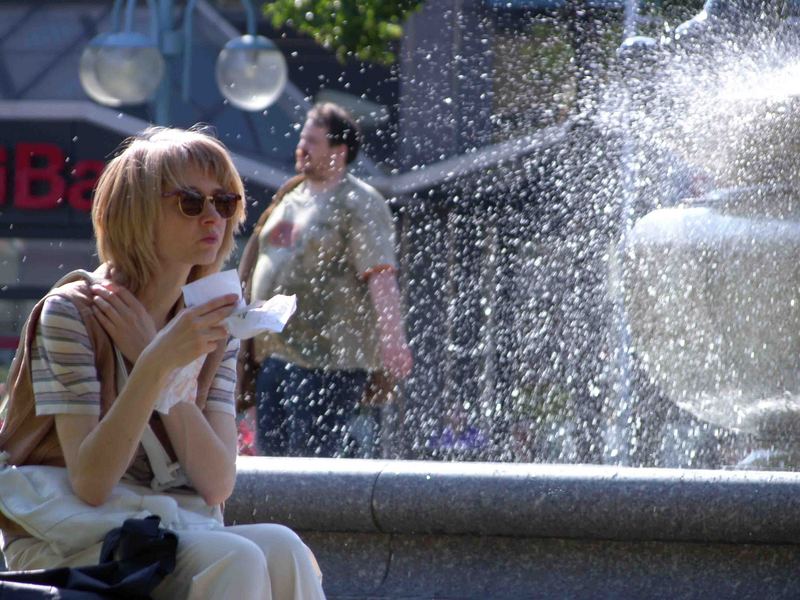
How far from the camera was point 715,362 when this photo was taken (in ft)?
16.3

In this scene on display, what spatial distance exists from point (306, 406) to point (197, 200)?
9.05 ft

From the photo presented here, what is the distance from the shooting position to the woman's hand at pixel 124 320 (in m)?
2.51

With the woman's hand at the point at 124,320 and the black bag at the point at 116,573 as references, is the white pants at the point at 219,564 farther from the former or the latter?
the woman's hand at the point at 124,320

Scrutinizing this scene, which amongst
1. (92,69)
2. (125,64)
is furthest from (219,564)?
(92,69)

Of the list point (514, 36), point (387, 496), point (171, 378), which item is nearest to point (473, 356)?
point (514, 36)

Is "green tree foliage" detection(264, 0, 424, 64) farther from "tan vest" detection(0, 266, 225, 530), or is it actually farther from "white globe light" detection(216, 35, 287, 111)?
"tan vest" detection(0, 266, 225, 530)

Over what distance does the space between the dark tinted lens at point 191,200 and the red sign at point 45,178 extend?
11.8 m

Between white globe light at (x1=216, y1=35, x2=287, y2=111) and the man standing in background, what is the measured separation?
12.2ft

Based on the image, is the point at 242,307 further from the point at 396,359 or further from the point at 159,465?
the point at 396,359

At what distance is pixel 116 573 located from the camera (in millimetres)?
2176

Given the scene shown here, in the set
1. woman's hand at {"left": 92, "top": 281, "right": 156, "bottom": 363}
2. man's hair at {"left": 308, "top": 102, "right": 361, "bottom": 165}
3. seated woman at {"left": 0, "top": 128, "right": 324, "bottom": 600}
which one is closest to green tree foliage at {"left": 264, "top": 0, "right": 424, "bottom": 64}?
man's hair at {"left": 308, "top": 102, "right": 361, "bottom": 165}

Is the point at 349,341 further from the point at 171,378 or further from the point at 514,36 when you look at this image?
the point at 514,36

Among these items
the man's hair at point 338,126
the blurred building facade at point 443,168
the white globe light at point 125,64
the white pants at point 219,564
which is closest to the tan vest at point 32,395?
the white pants at point 219,564

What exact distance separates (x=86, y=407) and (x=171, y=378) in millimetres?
133
